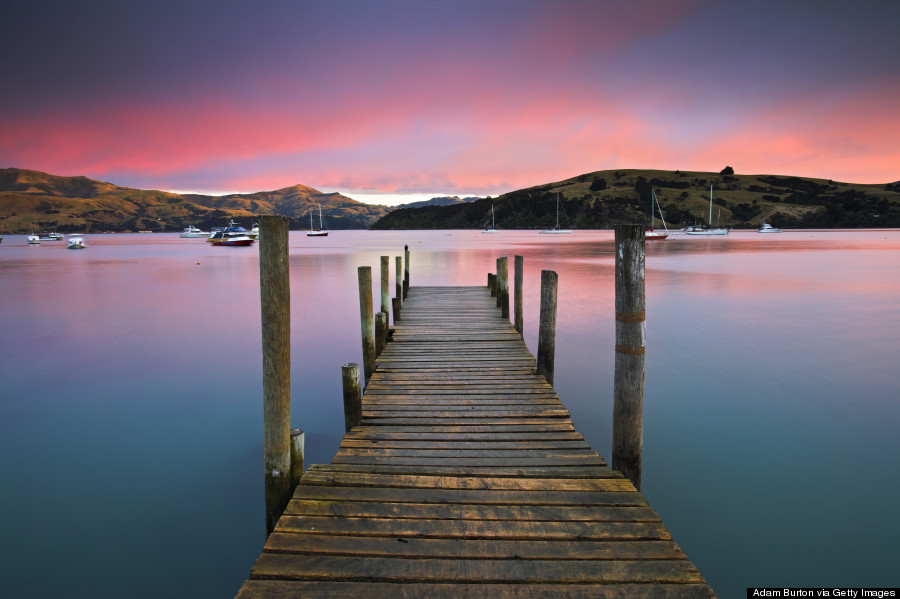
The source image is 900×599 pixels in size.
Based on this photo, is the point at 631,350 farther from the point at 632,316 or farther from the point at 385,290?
the point at 385,290

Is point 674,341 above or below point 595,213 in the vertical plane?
below

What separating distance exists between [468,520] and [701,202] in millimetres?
143809

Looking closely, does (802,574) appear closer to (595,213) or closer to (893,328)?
(893,328)

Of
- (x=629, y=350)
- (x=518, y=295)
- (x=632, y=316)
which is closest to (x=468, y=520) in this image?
(x=629, y=350)

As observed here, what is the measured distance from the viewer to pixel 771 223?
398 feet

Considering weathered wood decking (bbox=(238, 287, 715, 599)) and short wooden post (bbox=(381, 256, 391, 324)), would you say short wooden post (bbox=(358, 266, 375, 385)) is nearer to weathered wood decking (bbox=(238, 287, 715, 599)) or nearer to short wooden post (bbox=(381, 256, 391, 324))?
weathered wood decking (bbox=(238, 287, 715, 599))

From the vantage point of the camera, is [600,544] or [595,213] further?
[595,213]

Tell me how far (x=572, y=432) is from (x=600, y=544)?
2.13m

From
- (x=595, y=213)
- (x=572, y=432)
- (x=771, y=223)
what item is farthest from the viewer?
(x=595, y=213)

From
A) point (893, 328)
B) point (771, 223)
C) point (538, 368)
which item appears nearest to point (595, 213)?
point (771, 223)

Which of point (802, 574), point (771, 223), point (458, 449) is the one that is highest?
point (771, 223)

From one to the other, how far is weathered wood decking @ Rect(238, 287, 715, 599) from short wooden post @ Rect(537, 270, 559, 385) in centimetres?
176

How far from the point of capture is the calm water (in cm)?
485

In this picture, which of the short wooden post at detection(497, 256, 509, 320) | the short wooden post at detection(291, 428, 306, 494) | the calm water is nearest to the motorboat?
the calm water
